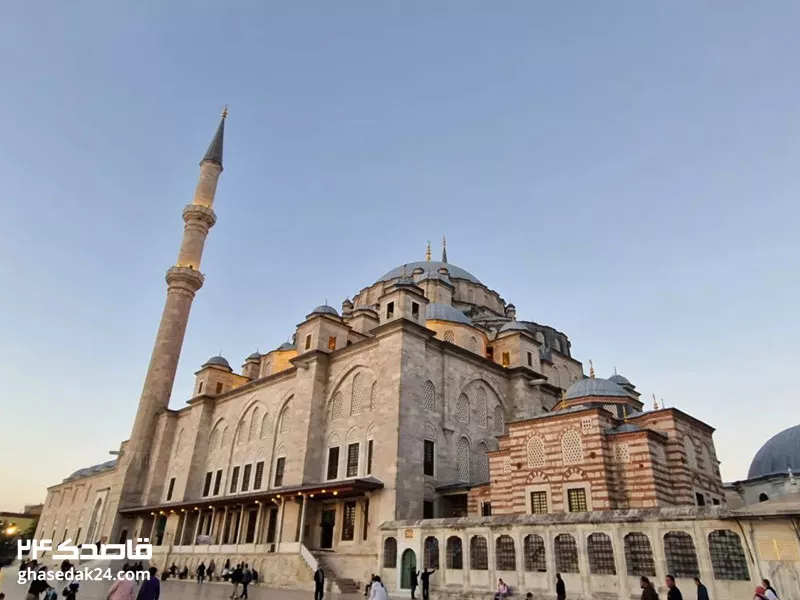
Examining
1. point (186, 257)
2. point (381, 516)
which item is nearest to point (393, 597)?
point (381, 516)

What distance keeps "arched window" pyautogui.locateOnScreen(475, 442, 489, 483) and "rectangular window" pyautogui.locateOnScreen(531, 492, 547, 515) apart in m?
4.64

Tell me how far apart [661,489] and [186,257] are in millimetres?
27805

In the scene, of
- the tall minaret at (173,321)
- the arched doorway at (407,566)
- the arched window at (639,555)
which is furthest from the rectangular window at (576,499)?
the tall minaret at (173,321)

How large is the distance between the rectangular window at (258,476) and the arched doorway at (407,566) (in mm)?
10641

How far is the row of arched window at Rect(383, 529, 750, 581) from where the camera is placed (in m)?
8.90

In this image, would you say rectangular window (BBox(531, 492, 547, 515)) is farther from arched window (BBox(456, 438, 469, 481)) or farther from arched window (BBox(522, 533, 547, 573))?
arched window (BBox(456, 438, 469, 481))

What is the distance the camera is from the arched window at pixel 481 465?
774 inches

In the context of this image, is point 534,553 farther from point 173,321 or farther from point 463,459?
point 173,321

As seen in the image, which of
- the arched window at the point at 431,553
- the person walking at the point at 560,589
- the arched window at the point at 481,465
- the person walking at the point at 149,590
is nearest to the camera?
the person walking at the point at 149,590

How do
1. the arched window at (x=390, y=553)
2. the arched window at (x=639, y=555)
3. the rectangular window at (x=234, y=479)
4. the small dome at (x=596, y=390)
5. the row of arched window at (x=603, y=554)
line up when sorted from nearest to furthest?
the row of arched window at (x=603, y=554) → the arched window at (x=639, y=555) → the arched window at (x=390, y=553) → the small dome at (x=596, y=390) → the rectangular window at (x=234, y=479)

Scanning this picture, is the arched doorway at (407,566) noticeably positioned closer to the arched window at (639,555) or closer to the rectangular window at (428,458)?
the rectangular window at (428,458)

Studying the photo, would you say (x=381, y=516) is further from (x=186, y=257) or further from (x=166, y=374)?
(x=186, y=257)

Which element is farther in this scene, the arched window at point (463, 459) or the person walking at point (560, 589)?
the arched window at point (463, 459)

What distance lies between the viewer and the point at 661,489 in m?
13.9
